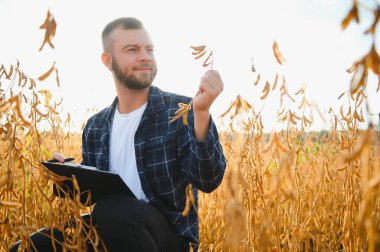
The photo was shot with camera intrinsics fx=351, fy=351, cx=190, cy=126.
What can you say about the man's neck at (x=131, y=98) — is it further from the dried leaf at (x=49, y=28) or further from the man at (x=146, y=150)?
the dried leaf at (x=49, y=28)

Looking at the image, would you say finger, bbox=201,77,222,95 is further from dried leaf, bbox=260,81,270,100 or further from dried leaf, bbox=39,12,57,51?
dried leaf, bbox=39,12,57,51

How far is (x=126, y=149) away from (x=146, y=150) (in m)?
0.18

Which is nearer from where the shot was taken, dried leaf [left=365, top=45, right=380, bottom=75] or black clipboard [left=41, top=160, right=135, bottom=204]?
dried leaf [left=365, top=45, right=380, bottom=75]

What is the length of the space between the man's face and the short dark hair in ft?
0.13

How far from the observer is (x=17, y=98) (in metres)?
0.77

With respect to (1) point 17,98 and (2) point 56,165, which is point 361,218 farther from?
(2) point 56,165

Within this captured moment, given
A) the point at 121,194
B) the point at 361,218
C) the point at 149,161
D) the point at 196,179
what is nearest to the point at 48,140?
the point at 149,161

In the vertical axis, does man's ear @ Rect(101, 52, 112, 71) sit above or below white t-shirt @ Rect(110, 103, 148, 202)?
above

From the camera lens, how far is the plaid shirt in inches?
51.5

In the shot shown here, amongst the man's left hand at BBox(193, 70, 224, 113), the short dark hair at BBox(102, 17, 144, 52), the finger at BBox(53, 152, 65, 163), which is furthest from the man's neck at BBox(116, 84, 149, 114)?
the man's left hand at BBox(193, 70, 224, 113)

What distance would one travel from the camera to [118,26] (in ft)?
6.57

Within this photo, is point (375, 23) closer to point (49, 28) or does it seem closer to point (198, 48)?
point (198, 48)

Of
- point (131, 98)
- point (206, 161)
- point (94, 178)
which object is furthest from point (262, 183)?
point (131, 98)

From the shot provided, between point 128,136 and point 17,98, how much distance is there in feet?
3.42
